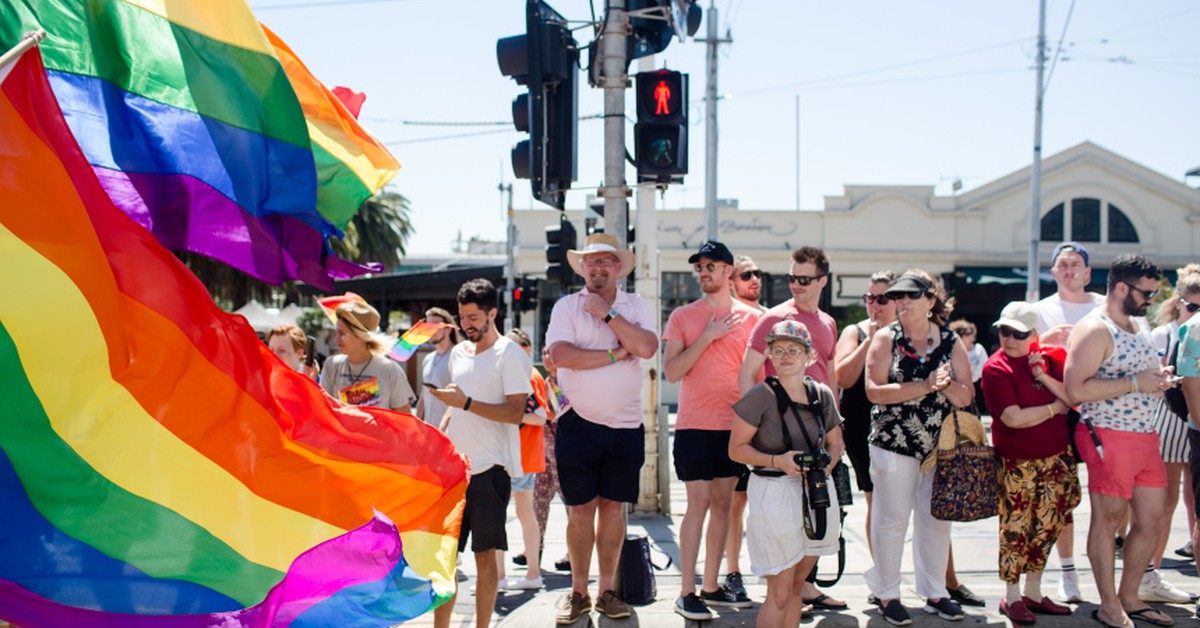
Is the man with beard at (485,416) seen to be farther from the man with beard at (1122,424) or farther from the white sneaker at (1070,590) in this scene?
Result: the white sneaker at (1070,590)

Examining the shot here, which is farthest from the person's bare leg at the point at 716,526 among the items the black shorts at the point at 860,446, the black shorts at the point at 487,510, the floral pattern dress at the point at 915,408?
the black shorts at the point at 487,510

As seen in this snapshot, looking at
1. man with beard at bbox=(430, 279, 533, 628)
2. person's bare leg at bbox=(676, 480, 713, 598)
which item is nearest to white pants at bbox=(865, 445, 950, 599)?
person's bare leg at bbox=(676, 480, 713, 598)

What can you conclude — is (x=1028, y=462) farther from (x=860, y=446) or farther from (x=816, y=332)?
(x=816, y=332)

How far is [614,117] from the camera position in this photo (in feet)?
23.9

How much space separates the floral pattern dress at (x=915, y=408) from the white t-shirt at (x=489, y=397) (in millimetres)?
2110

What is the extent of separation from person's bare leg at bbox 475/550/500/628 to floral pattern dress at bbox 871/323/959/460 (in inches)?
93.1

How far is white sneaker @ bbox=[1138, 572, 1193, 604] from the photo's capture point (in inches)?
250

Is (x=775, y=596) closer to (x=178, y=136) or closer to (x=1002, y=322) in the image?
(x=1002, y=322)

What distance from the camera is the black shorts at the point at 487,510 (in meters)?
5.33

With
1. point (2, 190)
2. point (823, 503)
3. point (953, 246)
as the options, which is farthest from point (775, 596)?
point (953, 246)

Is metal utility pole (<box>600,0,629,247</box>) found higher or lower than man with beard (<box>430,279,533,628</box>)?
higher

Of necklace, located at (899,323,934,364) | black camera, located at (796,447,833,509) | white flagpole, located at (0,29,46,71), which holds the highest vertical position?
white flagpole, located at (0,29,46,71)

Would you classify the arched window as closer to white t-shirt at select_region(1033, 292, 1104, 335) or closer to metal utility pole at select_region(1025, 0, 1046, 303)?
metal utility pole at select_region(1025, 0, 1046, 303)

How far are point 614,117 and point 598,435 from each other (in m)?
2.46
